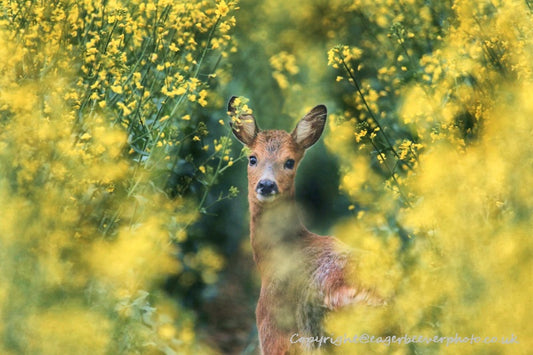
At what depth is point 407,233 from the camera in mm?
4770

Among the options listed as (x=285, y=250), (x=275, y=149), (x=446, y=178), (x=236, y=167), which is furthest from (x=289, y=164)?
(x=446, y=178)

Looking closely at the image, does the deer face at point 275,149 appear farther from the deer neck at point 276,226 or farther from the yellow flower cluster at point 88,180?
the yellow flower cluster at point 88,180

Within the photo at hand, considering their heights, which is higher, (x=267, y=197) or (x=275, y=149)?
(x=275, y=149)

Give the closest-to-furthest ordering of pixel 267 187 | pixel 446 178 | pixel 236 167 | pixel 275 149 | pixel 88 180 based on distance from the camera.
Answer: pixel 446 178
pixel 88 180
pixel 267 187
pixel 275 149
pixel 236 167

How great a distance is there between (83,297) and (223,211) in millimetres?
2434

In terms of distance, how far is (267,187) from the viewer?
4.54 meters

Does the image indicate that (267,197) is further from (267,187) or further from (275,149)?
(275,149)

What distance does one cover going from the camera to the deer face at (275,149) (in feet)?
15.2

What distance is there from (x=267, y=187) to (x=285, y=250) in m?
0.40

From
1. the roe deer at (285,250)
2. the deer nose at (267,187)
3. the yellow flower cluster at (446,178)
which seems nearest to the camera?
the yellow flower cluster at (446,178)

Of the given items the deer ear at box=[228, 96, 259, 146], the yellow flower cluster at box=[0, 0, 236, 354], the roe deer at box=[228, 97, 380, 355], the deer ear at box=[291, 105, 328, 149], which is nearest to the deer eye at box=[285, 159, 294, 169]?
the roe deer at box=[228, 97, 380, 355]

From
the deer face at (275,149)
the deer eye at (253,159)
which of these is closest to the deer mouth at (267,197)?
the deer face at (275,149)

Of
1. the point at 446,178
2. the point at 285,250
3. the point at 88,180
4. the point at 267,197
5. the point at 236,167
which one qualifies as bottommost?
the point at 236,167

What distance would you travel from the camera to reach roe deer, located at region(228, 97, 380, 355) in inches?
174
